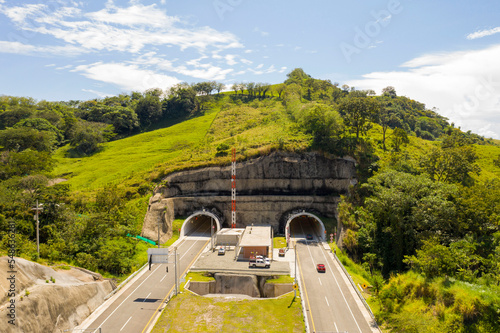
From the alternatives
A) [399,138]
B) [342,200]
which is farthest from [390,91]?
[342,200]

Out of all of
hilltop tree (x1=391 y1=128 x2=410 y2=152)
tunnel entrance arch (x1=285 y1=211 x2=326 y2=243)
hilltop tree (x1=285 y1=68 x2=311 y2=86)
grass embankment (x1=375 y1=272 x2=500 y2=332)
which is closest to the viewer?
grass embankment (x1=375 y1=272 x2=500 y2=332)

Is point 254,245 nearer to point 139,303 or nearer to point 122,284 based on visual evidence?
point 139,303

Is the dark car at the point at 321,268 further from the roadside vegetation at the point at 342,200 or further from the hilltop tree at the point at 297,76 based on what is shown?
the hilltop tree at the point at 297,76

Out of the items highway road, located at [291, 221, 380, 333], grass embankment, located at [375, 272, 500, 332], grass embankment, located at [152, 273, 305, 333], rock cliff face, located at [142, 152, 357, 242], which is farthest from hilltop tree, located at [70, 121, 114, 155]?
grass embankment, located at [375, 272, 500, 332]

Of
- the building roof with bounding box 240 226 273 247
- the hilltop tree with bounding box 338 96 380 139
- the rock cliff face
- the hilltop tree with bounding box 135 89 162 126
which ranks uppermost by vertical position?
the hilltop tree with bounding box 135 89 162 126

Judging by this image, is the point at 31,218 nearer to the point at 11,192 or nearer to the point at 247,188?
the point at 11,192

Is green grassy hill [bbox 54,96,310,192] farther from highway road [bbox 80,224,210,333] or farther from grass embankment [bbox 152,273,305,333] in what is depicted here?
grass embankment [bbox 152,273,305,333]
